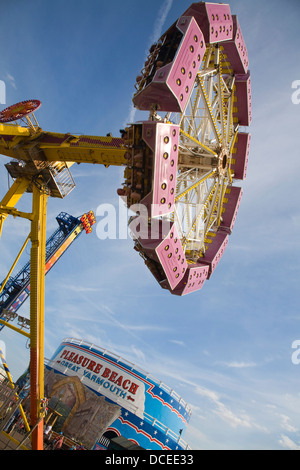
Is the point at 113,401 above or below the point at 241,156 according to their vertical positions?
below

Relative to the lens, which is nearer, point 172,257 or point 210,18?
point 210,18

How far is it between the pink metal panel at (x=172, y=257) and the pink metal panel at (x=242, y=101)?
793 centimetres

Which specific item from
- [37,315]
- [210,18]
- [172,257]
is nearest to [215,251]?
[172,257]

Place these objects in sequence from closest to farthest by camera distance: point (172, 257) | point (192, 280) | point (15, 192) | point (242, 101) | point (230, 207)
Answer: point (172, 257) → point (192, 280) → point (15, 192) → point (242, 101) → point (230, 207)

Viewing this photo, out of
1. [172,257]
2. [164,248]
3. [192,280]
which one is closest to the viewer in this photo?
[164,248]

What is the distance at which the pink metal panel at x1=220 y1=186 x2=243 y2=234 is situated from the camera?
1535 centimetres

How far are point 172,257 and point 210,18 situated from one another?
7491mm

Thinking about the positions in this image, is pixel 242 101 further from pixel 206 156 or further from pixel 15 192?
pixel 15 192

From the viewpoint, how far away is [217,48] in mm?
12539

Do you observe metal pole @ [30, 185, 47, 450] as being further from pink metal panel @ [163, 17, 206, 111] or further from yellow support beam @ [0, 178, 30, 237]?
pink metal panel @ [163, 17, 206, 111]

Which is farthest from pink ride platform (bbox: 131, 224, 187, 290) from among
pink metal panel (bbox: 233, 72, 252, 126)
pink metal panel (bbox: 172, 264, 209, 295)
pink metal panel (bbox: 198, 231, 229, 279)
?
pink metal panel (bbox: 233, 72, 252, 126)

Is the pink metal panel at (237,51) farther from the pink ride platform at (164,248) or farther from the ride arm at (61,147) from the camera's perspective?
the pink ride platform at (164,248)

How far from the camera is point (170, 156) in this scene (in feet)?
28.8

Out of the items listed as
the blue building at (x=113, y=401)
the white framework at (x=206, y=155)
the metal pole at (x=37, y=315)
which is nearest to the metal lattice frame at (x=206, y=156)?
the white framework at (x=206, y=155)
